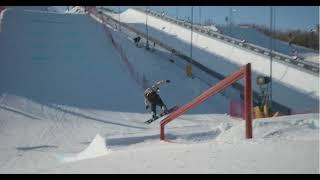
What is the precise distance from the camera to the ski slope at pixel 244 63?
2614cm

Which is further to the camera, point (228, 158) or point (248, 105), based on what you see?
point (248, 105)

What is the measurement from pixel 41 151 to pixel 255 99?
1344 centimetres

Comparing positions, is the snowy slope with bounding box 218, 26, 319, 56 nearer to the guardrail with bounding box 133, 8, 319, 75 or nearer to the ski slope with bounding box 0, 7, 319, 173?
the guardrail with bounding box 133, 8, 319, 75

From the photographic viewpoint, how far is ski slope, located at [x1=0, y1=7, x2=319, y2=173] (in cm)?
780

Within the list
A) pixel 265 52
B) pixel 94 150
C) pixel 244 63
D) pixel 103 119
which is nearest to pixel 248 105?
pixel 94 150

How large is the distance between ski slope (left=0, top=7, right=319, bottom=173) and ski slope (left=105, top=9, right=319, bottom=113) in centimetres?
395

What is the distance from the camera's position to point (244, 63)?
120 feet

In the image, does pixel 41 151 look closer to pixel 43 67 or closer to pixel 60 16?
pixel 43 67

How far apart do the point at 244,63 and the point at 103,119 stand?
19.2 m

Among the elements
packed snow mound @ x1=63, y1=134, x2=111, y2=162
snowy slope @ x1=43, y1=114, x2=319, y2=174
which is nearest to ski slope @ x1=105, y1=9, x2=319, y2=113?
packed snow mound @ x1=63, y1=134, x2=111, y2=162

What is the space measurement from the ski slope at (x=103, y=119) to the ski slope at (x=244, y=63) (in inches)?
155

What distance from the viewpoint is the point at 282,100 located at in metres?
26.5

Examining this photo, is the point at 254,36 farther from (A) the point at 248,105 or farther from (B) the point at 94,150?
(A) the point at 248,105

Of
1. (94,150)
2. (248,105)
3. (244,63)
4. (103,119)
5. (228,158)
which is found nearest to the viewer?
(228,158)
